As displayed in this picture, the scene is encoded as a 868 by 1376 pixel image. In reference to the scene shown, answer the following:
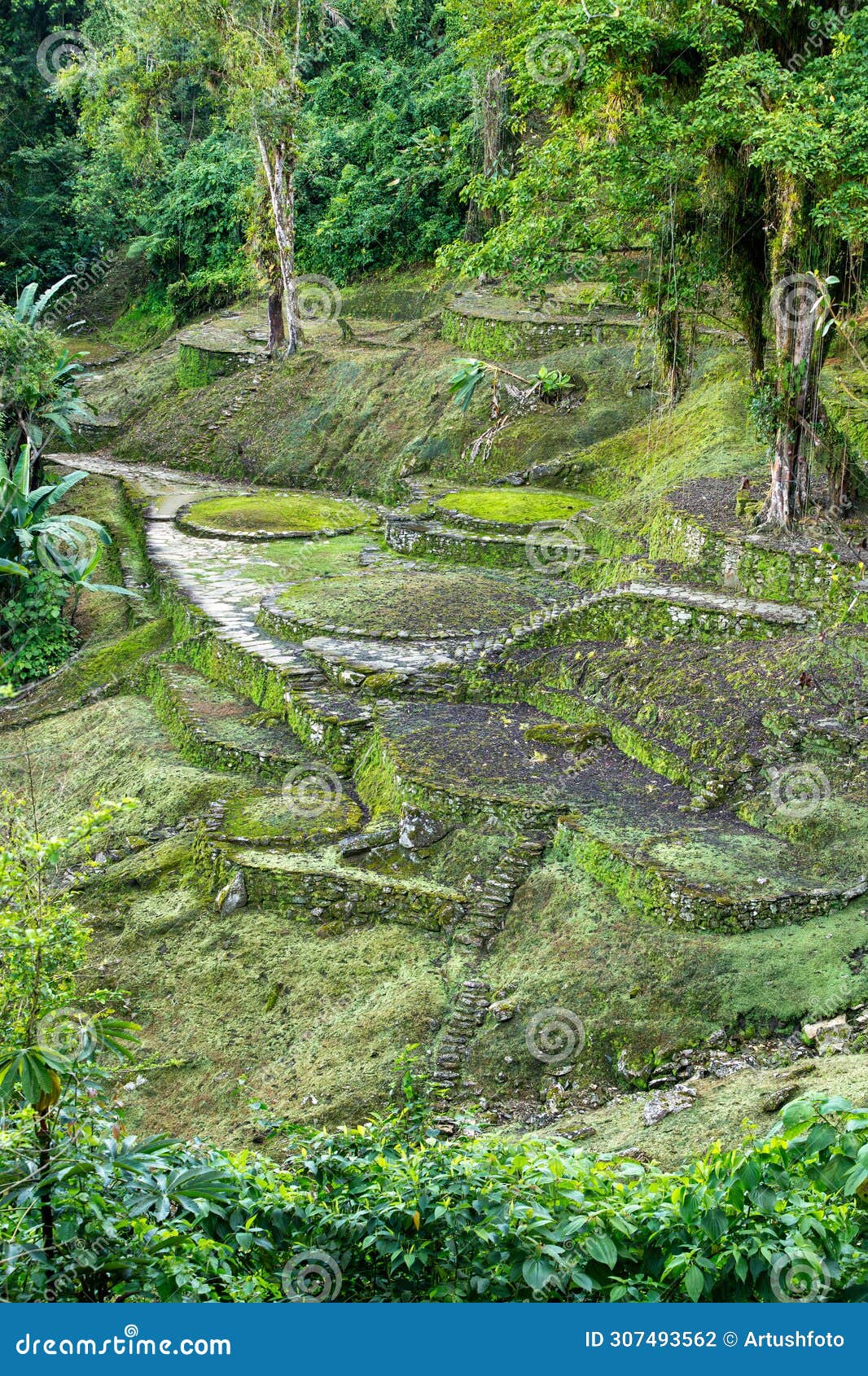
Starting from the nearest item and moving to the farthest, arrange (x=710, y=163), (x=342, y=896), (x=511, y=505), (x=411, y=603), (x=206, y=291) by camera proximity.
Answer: (x=342, y=896) → (x=710, y=163) → (x=411, y=603) → (x=511, y=505) → (x=206, y=291)

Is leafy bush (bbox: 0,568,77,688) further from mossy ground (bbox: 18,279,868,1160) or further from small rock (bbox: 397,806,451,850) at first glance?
small rock (bbox: 397,806,451,850)

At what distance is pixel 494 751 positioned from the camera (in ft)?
35.1

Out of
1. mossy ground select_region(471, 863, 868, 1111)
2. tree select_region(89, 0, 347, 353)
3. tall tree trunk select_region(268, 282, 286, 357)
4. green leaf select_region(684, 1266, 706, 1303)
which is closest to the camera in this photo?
green leaf select_region(684, 1266, 706, 1303)

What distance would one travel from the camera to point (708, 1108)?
22.3 ft

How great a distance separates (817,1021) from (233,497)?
Result: 1413 cm

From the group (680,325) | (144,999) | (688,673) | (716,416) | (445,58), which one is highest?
(445,58)

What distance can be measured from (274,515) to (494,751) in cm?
864

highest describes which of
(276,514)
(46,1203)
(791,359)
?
(791,359)

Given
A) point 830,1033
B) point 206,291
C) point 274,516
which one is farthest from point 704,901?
point 206,291

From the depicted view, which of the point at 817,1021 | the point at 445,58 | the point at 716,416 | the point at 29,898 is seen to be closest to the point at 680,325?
the point at 716,416

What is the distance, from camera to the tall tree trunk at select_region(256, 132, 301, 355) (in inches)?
862

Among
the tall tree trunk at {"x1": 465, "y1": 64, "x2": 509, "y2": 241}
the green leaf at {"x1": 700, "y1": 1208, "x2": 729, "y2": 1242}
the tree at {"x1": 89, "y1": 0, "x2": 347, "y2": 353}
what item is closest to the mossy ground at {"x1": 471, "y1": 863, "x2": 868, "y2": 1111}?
the green leaf at {"x1": 700, "y1": 1208, "x2": 729, "y2": 1242}

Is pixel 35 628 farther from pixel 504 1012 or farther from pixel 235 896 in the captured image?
pixel 504 1012

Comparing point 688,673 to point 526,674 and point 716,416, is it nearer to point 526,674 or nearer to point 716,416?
point 526,674
